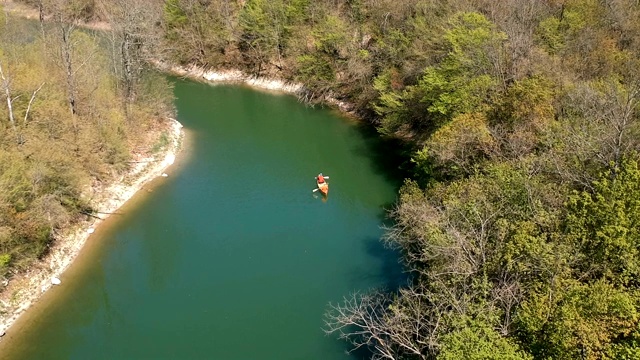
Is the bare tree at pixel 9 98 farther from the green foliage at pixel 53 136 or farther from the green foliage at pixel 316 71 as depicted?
the green foliage at pixel 316 71

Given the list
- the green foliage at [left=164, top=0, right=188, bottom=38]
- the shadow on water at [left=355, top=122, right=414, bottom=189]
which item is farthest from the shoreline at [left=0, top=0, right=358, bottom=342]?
the green foliage at [left=164, top=0, right=188, bottom=38]

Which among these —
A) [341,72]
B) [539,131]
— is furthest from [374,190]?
[341,72]

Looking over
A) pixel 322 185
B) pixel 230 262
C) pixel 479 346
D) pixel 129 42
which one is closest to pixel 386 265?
pixel 230 262

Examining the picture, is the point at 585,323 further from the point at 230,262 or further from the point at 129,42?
the point at 129,42

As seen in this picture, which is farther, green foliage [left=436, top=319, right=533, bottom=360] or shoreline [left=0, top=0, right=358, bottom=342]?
shoreline [left=0, top=0, right=358, bottom=342]

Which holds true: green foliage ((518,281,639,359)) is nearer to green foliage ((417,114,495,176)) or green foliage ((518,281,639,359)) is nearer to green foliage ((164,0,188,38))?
green foliage ((417,114,495,176))

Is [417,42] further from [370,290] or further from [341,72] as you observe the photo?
[370,290]
